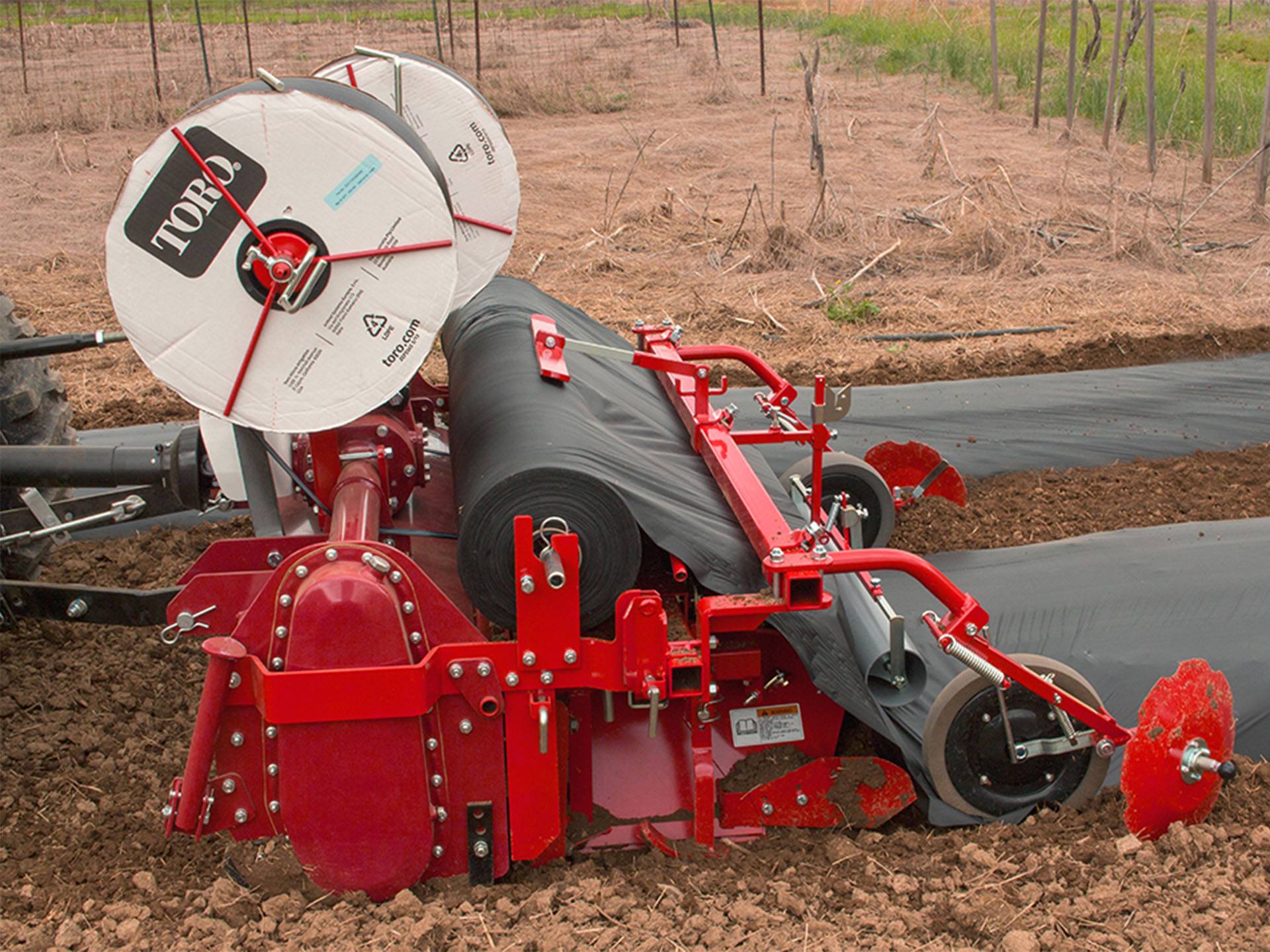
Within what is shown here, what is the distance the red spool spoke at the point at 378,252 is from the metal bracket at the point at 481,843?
4.66 feet

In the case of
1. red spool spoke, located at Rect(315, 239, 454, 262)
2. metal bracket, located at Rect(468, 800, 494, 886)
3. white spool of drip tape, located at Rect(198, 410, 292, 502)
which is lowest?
metal bracket, located at Rect(468, 800, 494, 886)

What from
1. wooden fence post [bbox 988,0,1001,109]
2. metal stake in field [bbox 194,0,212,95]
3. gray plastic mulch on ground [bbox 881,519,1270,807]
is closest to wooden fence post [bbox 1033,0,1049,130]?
wooden fence post [bbox 988,0,1001,109]

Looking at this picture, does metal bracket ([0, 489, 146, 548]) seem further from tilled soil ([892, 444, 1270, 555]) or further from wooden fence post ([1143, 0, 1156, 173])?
wooden fence post ([1143, 0, 1156, 173])

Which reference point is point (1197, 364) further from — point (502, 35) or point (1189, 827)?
point (502, 35)

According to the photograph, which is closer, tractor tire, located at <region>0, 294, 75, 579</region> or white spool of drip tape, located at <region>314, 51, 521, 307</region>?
white spool of drip tape, located at <region>314, 51, 521, 307</region>

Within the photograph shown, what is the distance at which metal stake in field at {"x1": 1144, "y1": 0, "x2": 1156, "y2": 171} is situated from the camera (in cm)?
1155

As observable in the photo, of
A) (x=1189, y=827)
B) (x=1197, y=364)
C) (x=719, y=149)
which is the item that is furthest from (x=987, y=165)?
(x=1189, y=827)

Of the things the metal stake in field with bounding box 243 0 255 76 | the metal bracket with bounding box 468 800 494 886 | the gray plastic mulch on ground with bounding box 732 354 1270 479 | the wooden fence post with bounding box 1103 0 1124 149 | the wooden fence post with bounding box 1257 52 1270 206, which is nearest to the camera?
the metal bracket with bounding box 468 800 494 886

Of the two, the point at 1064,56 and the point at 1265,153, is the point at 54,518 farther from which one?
the point at 1064,56

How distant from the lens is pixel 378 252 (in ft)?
10.00

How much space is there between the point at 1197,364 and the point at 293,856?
6089 mm

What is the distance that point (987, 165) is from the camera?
46.5 ft

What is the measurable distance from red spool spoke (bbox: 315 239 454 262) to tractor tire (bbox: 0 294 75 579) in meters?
2.15

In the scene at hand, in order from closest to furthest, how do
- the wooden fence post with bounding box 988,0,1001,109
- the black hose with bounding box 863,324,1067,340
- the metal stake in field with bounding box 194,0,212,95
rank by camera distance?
1. the black hose with bounding box 863,324,1067,340
2. the wooden fence post with bounding box 988,0,1001,109
3. the metal stake in field with bounding box 194,0,212,95
